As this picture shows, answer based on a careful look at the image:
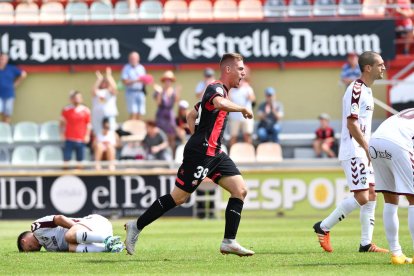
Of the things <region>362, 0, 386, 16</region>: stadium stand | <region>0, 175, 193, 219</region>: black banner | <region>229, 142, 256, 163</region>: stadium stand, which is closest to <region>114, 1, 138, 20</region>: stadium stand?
<region>229, 142, 256, 163</region>: stadium stand

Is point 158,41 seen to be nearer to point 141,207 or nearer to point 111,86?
point 111,86

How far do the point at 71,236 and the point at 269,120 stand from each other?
12.5 m

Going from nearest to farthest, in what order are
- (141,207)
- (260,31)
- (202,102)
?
1. (202,102)
2. (141,207)
3. (260,31)

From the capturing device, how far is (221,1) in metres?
27.2

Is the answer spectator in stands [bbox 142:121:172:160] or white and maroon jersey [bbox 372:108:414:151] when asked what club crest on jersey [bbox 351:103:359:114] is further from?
spectator in stands [bbox 142:121:172:160]

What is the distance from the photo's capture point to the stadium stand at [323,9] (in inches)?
1053

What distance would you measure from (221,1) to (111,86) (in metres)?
3.83

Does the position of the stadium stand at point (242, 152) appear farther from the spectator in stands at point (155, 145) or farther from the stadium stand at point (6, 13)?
the stadium stand at point (6, 13)

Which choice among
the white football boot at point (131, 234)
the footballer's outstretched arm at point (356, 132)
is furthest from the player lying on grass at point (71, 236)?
the footballer's outstretched arm at point (356, 132)

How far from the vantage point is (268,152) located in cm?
2423

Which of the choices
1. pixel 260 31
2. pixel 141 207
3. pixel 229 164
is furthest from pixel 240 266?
pixel 260 31

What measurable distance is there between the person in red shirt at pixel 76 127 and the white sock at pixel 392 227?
47.7 ft

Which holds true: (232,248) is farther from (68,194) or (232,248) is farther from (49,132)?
(49,132)

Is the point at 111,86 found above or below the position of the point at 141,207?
above
